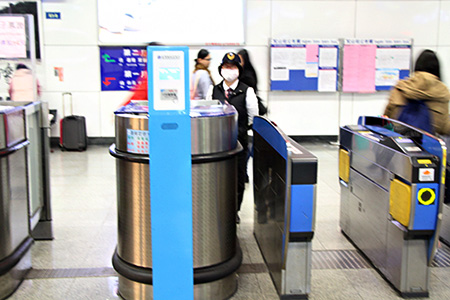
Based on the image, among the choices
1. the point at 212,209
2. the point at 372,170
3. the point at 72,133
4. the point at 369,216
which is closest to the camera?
the point at 212,209

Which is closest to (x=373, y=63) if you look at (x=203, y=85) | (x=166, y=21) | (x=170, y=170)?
(x=166, y=21)

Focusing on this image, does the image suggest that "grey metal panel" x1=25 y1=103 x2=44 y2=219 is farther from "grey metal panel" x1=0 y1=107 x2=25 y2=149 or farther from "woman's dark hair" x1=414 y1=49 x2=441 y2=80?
"woman's dark hair" x1=414 y1=49 x2=441 y2=80

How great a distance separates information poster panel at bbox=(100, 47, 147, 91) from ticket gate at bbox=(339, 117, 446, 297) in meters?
5.16

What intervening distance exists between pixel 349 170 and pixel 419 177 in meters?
1.11

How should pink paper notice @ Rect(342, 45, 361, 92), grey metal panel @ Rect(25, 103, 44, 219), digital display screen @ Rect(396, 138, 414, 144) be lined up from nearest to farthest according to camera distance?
digital display screen @ Rect(396, 138, 414, 144)
grey metal panel @ Rect(25, 103, 44, 219)
pink paper notice @ Rect(342, 45, 361, 92)

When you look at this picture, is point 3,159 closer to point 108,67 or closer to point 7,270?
point 7,270

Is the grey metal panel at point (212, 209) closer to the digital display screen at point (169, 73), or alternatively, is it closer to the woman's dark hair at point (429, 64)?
the digital display screen at point (169, 73)

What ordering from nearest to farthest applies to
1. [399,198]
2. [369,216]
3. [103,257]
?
[399,198], [369,216], [103,257]

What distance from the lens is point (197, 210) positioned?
2963 mm

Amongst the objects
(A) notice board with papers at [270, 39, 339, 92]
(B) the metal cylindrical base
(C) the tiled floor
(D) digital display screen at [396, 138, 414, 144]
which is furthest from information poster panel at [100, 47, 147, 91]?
(D) digital display screen at [396, 138, 414, 144]

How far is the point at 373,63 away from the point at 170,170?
7.07 meters

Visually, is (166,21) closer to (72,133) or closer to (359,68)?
(72,133)

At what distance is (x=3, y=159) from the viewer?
3.18m

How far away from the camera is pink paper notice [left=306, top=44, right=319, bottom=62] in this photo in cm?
854
